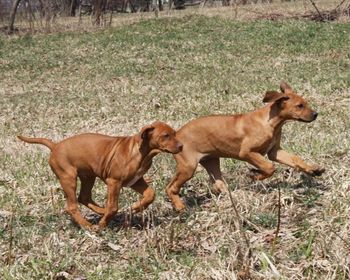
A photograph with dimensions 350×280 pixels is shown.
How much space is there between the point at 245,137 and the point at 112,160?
1363 millimetres

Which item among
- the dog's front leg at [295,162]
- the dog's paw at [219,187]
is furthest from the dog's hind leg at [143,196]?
the dog's front leg at [295,162]

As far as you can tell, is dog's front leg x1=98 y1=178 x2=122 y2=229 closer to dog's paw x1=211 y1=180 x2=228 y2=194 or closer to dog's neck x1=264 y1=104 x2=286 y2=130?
dog's paw x1=211 y1=180 x2=228 y2=194

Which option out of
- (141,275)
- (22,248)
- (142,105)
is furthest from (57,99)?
(141,275)

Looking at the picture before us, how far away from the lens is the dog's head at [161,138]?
5271 mm

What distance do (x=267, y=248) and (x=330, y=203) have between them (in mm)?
818

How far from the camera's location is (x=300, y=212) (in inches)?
209

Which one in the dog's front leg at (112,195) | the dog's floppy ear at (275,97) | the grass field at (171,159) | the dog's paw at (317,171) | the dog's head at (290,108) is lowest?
the grass field at (171,159)

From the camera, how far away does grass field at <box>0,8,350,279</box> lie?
462 centimetres

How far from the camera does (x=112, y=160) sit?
5344mm

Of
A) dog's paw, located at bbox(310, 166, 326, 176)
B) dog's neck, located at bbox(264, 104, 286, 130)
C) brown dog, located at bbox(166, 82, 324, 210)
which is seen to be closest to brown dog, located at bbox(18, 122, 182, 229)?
brown dog, located at bbox(166, 82, 324, 210)

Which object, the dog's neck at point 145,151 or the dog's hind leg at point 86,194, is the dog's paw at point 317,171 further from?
the dog's hind leg at point 86,194

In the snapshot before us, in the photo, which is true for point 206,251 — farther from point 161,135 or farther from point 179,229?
Result: point 161,135

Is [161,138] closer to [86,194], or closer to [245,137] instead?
[245,137]

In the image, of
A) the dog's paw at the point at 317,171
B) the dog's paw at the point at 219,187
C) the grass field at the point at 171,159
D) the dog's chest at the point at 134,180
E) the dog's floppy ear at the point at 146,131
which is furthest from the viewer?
the dog's paw at the point at 219,187
